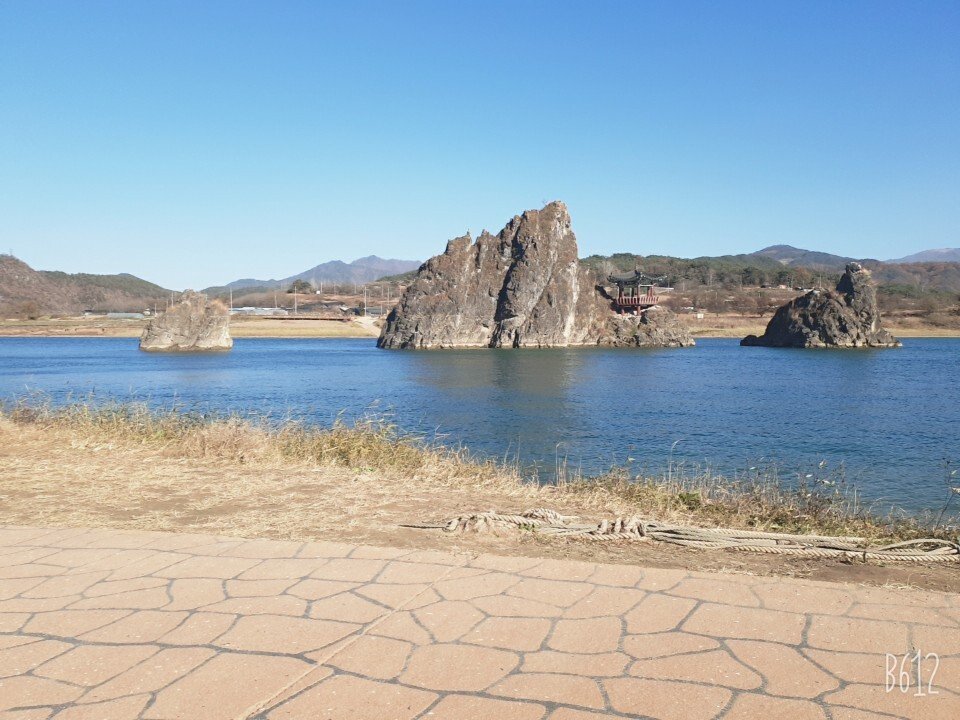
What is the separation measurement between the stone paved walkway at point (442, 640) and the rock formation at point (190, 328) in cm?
7778

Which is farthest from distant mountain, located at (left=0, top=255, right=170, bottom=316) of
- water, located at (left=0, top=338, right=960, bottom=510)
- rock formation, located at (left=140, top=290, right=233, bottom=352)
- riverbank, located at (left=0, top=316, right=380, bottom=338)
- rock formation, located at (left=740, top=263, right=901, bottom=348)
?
rock formation, located at (left=740, top=263, right=901, bottom=348)

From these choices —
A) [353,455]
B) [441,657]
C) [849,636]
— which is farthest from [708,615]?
[353,455]

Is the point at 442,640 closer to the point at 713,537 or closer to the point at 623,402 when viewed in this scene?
the point at 713,537

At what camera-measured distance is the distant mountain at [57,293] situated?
139750 millimetres

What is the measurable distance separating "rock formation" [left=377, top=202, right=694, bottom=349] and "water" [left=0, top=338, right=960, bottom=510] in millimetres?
26608

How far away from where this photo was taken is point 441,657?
11.9ft

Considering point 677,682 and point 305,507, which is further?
point 305,507

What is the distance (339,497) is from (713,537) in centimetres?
379

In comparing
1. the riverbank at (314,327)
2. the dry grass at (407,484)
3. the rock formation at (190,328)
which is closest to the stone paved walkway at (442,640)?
the dry grass at (407,484)

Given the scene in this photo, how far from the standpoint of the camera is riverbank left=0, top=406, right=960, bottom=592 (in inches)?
Result: 222

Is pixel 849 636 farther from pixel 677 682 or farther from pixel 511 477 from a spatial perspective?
pixel 511 477

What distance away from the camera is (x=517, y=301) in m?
86.6

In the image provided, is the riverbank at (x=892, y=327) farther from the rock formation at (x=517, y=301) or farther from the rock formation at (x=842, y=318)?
the rock formation at (x=517, y=301)

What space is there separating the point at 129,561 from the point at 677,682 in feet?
13.2
